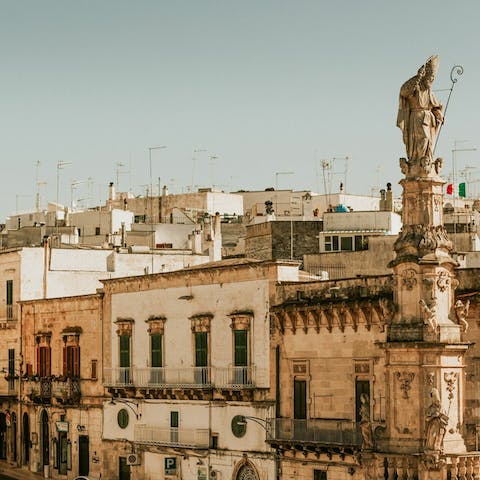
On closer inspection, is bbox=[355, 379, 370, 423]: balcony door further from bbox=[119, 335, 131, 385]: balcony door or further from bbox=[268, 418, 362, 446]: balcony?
bbox=[119, 335, 131, 385]: balcony door

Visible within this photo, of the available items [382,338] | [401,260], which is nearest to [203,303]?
[382,338]

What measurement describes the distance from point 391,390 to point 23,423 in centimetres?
2755

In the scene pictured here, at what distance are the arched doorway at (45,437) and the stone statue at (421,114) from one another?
26879 mm

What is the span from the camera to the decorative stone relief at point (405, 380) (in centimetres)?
3444

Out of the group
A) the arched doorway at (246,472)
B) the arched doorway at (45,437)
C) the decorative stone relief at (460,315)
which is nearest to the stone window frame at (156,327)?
the arched doorway at (246,472)

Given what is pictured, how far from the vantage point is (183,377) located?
4778 centimetres

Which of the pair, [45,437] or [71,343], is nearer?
[71,343]

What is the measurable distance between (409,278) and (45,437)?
2613cm

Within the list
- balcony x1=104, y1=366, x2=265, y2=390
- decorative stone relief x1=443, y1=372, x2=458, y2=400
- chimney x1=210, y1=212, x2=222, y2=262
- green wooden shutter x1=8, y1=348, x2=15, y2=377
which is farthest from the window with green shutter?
decorative stone relief x1=443, y1=372, x2=458, y2=400

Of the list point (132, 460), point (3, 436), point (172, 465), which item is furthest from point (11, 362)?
point (172, 465)

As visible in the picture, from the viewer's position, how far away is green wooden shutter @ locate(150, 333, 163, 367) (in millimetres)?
48969

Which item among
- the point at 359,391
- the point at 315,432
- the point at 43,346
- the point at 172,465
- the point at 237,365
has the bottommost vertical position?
the point at 172,465

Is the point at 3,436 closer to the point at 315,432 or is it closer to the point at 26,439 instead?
the point at 26,439

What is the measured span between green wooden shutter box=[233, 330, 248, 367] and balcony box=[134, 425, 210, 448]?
3.08 m
